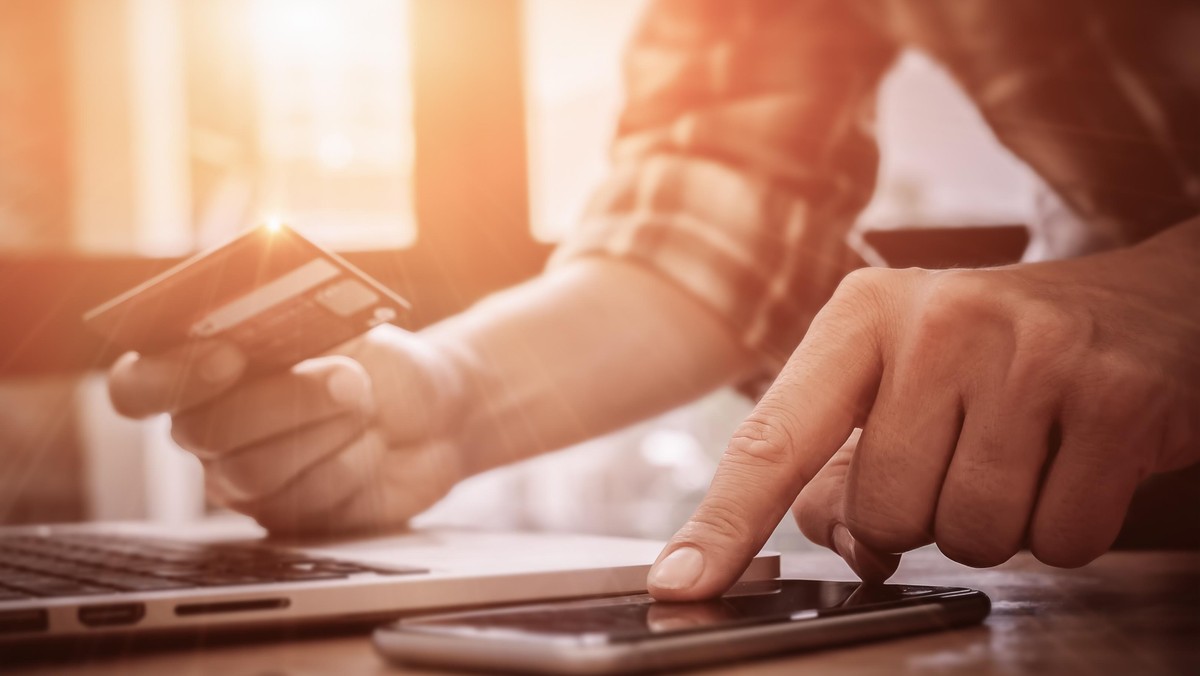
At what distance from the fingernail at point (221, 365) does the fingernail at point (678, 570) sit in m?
0.36

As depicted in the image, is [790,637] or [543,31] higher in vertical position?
[543,31]

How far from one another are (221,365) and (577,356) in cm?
54

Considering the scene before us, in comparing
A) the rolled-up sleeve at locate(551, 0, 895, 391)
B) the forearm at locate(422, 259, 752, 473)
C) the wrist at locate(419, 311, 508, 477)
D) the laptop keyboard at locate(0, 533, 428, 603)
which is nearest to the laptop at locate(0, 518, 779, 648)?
the laptop keyboard at locate(0, 533, 428, 603)

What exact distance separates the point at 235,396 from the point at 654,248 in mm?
636

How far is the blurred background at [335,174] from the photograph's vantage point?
162cm

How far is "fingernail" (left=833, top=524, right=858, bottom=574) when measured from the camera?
0.43m

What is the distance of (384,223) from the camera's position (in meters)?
1.77

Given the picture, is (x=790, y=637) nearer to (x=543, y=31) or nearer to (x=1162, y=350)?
(x=1162, y=350)

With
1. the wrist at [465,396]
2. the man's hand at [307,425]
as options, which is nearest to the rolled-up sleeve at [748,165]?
the wrist at [465,396]

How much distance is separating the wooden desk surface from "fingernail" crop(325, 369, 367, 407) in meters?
0.35

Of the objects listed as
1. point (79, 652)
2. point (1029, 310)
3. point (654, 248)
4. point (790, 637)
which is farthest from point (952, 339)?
point (654, 248)

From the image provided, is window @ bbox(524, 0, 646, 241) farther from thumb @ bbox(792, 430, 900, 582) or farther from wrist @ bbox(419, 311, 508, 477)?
thumb @ bbox(792, 430, 900, 582)

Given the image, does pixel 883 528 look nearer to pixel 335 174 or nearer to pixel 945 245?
pixel 945 245

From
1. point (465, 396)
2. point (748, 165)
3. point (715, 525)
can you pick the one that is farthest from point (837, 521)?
point (748, 165)
